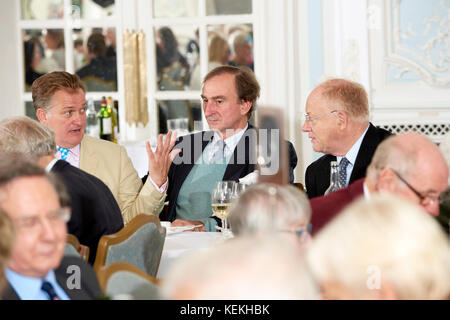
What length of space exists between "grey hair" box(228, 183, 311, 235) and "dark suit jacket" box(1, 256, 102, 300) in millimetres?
379

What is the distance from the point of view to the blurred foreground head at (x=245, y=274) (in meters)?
1.15

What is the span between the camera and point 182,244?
10.00 feet

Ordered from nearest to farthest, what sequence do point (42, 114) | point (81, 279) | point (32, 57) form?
point (81, 279) < point (42, 114) < point (32, 57)

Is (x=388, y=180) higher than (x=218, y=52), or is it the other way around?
(x=218, y=52)

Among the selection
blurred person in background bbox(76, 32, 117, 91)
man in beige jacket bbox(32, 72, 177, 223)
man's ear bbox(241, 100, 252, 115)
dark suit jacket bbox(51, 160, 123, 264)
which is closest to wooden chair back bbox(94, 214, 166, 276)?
dark suit jacket bbox(51, 160, 123, 264)

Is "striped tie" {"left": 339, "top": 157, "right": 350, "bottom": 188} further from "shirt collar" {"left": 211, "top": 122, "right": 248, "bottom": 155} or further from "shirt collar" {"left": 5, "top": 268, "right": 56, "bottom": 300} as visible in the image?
"shirt collar" {"left": 5, "top": 268, "right": 56, "bottom": 300}

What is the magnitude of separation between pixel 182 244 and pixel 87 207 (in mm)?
605

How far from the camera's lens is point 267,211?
1859mm

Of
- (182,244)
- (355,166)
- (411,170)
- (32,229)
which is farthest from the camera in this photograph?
(355,166)

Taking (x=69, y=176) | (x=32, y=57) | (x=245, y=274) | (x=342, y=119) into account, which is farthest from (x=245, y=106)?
(x=245, y=274)

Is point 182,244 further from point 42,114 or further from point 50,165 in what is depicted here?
point 42,114

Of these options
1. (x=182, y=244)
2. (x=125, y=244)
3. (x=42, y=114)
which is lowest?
(x=182, y=244)

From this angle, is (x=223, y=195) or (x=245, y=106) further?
(x=245, y=106)

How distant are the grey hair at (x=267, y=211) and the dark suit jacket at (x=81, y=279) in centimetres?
38
